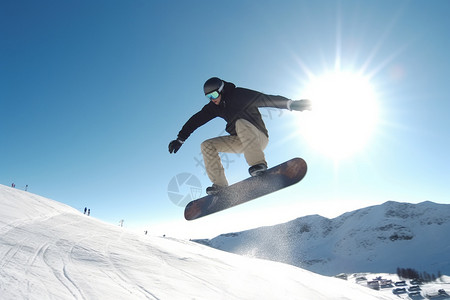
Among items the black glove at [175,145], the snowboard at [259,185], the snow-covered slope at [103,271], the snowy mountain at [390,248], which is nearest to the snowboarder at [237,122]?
the snowboard at [259,185]

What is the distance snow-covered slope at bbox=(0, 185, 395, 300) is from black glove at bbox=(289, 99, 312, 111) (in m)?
3.61

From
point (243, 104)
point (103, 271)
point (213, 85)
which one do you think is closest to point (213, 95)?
point (213, 85)

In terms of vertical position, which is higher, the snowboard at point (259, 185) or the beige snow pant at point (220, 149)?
the beige snow pant at point (220, 149)

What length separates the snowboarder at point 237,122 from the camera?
438cm

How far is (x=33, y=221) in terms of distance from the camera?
729 centimetres

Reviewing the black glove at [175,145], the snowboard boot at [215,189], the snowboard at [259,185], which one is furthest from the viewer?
the black glove at [175,145]

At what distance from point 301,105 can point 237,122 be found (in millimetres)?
1114

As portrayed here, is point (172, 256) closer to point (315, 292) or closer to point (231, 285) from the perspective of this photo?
point (231, 285)

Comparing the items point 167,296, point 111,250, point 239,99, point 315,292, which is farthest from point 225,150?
point 315,292

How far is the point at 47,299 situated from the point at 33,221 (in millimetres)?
5581

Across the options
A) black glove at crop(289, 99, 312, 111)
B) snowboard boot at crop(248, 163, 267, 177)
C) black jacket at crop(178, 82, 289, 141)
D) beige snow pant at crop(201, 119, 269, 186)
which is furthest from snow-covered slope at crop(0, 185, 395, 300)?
black glove at crop(289, 99, 312, 111)

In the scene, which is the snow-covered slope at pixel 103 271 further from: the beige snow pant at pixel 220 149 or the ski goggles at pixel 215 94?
the ski goggles at pixel 215 94

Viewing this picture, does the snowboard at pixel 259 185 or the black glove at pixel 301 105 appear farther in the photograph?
the snowboard at pixel 259 185

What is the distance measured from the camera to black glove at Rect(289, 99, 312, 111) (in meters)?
4.09
